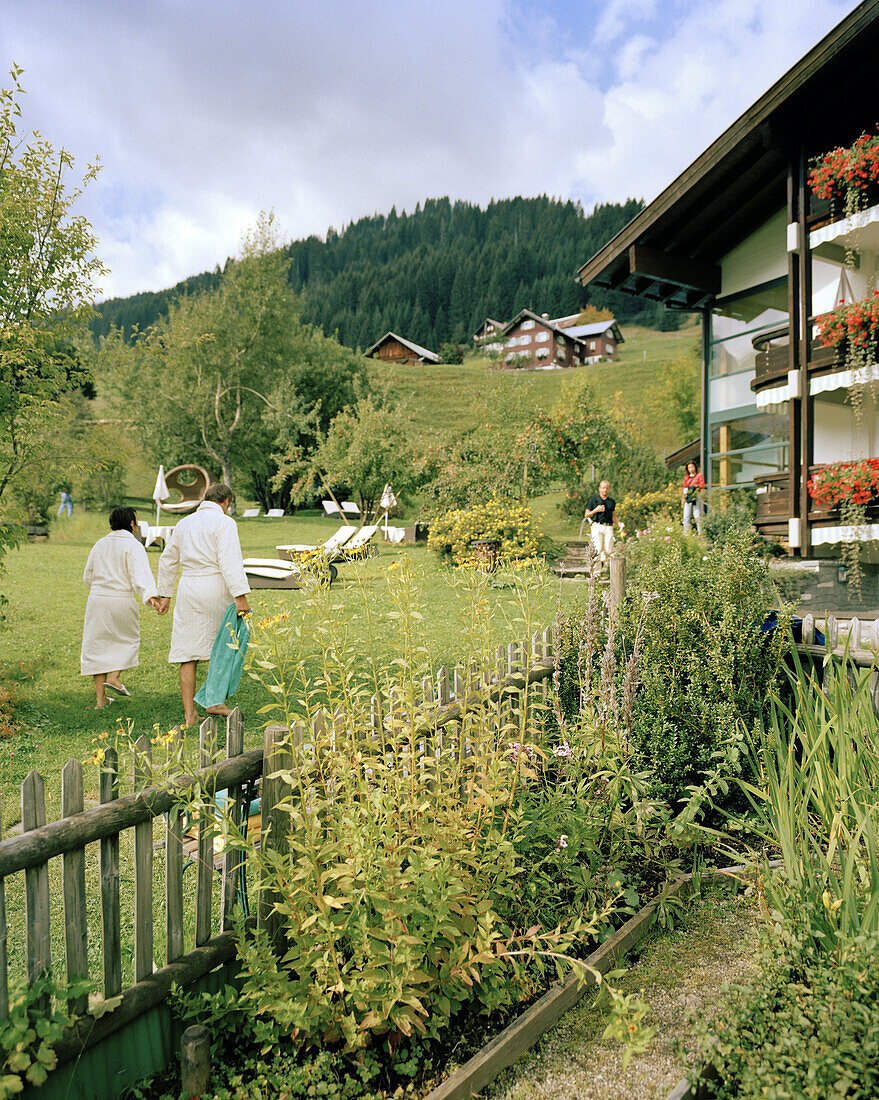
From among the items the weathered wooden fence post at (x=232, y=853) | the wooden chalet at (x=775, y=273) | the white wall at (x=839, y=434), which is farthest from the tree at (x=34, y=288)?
the white wall at (x=839, y=434)

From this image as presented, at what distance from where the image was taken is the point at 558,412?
2088cm

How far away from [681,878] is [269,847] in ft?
6.57

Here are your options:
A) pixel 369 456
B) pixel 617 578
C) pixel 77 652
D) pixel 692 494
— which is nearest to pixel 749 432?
pixel 692 494

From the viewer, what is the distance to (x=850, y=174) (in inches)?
379

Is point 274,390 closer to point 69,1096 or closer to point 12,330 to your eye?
point 12,330

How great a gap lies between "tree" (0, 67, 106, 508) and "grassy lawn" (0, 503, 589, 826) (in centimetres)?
204

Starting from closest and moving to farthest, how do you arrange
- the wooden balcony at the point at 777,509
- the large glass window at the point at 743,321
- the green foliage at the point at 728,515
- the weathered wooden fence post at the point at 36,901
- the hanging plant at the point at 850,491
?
1. the weathered wooden fence post at the point at 36,901
2. the hanging plant at the point at 850,491
3. the wooden balcony at the point at 777,509
4. the green foliage at the point at 728,515
5. the large glass window at the point at 743,321

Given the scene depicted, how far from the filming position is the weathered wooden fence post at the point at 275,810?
98.1 inches

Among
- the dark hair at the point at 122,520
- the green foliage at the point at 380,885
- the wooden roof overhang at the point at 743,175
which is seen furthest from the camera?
the wooden roof overhang at the point at 743,175

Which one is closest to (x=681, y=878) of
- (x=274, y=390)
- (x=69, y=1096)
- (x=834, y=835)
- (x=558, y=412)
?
(x=834, y=835)

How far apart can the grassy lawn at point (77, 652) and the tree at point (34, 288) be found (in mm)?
2038

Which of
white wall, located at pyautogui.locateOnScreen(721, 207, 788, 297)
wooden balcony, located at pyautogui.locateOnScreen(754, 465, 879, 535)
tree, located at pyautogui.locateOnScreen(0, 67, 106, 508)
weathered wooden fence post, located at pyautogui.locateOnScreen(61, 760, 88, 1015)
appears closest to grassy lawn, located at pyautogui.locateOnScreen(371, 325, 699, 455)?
white wall, located at pyautogui.locateOnScreen(721, 207, 788, 297)

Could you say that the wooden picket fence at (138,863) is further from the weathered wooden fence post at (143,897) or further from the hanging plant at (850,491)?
the hanging plant at (850,491)

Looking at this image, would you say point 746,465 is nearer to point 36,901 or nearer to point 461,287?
point 36,901
